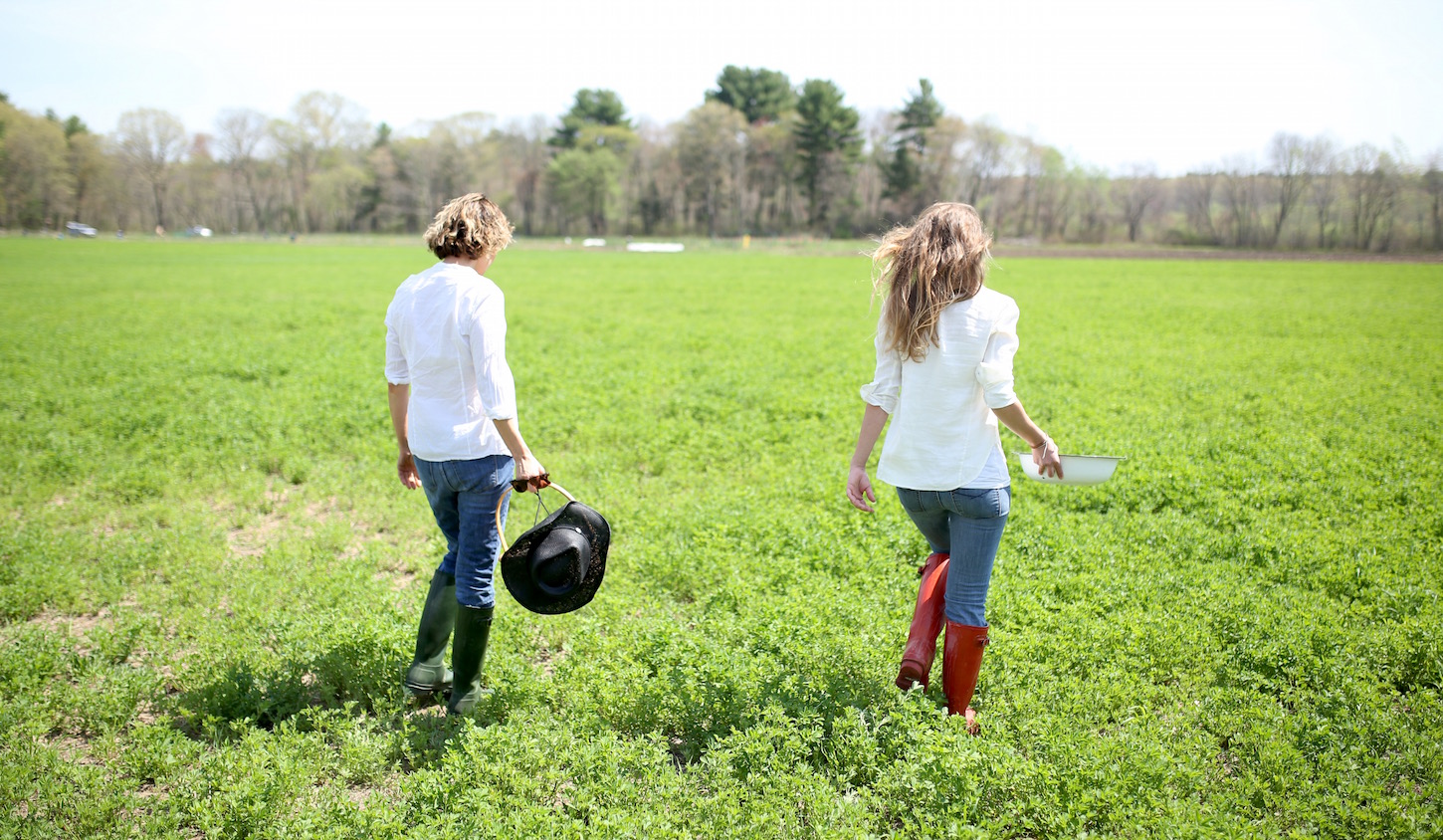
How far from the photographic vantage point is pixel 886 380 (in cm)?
395

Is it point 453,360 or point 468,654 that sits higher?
point 453,360

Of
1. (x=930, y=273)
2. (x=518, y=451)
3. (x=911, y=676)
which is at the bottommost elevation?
(x=911, y=676)

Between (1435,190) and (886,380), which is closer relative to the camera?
(886,380)

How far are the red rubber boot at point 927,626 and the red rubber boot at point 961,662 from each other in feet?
0.44

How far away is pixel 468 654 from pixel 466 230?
2234 mm

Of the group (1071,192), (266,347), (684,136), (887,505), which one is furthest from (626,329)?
(1071,192)

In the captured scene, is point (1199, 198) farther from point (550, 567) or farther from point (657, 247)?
point (550, 567)

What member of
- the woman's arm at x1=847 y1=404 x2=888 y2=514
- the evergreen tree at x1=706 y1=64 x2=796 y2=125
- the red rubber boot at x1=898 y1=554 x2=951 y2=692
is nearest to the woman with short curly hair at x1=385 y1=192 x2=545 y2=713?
the woman's arm at x1=847 y1=404 x2=888 y2=514

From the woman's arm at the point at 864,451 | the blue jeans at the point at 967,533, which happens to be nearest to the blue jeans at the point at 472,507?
the woman's arm at the point at 864,451

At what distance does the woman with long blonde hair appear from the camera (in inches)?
143

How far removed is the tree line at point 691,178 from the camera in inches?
3561

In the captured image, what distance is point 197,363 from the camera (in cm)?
1411

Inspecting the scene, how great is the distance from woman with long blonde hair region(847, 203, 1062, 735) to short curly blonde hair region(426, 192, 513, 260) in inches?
76.9

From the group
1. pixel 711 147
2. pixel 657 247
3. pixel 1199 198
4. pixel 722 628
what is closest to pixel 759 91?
pixel 711 147
